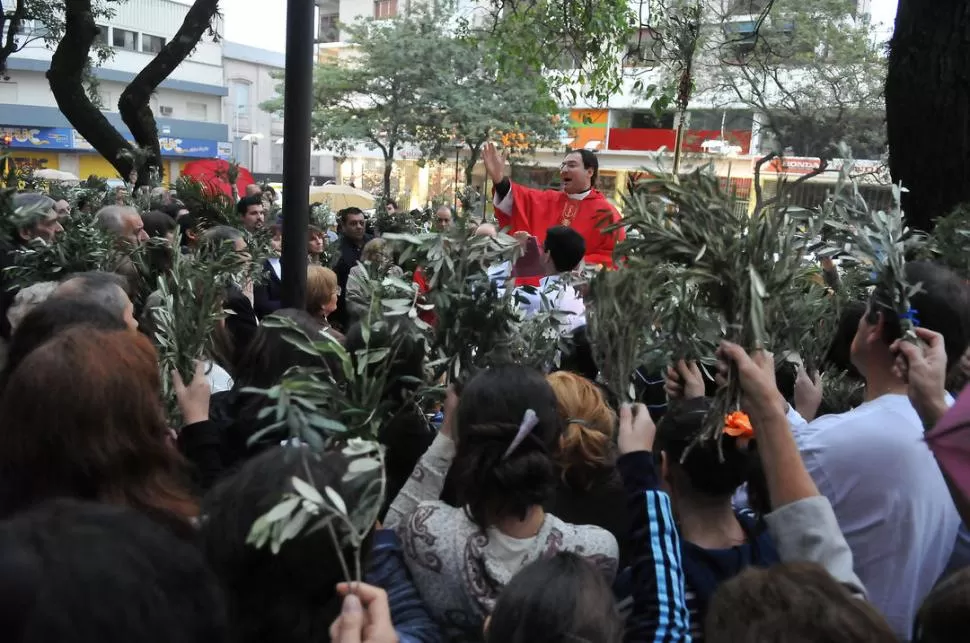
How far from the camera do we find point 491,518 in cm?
203

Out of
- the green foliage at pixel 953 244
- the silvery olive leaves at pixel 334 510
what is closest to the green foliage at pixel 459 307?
the silvery olive leaves at pixel 334 510

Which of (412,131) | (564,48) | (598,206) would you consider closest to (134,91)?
(564,48)

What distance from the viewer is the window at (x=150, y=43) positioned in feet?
121

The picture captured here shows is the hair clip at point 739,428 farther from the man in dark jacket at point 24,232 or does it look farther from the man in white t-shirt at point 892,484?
the man in dark jacket at point 24,232

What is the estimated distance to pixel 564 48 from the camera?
8.20 m

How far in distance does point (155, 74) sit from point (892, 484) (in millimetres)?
10896

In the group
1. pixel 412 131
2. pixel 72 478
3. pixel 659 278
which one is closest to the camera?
pixel 72 478

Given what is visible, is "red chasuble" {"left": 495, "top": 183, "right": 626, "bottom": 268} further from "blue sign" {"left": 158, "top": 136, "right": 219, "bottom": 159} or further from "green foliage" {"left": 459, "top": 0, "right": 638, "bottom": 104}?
"blue sign" {"left": 158, "top": 136, "right": 219, "bottom": 159}

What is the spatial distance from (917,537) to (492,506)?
1119 mm

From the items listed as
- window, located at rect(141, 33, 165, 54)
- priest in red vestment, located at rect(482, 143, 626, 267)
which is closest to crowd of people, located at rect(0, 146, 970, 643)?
priest in red vestment, located at rect(482, 143, 626, 267)

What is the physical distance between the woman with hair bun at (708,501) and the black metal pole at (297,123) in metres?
1.43

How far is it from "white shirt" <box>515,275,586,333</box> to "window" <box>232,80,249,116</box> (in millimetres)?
45990

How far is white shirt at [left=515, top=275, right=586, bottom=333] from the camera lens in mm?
2668

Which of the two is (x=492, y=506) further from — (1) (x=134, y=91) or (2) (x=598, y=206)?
(1) (x=134, y=91)
